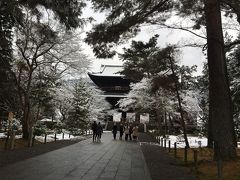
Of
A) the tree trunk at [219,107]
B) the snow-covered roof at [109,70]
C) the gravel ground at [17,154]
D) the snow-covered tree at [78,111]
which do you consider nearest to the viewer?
the gravel ground at [17,154]

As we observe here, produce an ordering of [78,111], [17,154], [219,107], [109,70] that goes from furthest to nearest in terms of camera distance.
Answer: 1. [109,70]
2. [78,111]
3. [17,154]
4. [219,107]

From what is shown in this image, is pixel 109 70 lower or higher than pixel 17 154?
higher

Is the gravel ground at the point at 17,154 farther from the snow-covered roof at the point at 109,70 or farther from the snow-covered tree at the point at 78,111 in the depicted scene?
the snow-covered roof at the point at 109,70

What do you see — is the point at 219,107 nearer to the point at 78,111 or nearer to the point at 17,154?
the point at 17,154

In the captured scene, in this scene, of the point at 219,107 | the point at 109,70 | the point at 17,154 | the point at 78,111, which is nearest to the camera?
the point at 219,107

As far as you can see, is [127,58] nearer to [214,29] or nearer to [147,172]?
[214,29]

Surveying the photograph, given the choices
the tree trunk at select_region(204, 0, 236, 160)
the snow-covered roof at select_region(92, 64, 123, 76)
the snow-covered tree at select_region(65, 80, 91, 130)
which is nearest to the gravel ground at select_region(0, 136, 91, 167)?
the tree trunk at select_region(204, 0, 236, 160)

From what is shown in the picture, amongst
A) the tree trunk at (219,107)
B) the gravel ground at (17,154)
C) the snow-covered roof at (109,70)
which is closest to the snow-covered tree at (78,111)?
the snow-covered roof at (109,70)

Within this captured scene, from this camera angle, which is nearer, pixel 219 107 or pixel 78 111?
pixel 219 107

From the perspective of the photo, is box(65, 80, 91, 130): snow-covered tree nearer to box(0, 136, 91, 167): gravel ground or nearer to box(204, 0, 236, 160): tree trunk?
box(0, 136, 91, 167): gravel ground

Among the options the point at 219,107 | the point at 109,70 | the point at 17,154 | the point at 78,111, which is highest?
the point at 109,70

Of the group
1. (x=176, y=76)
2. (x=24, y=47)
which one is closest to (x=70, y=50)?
(x=24, y=47)

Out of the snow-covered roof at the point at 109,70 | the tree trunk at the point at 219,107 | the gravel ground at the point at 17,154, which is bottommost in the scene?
the gravel ground at the point at 17,154

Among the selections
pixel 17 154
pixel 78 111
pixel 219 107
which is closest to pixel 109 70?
pixel 78 111
